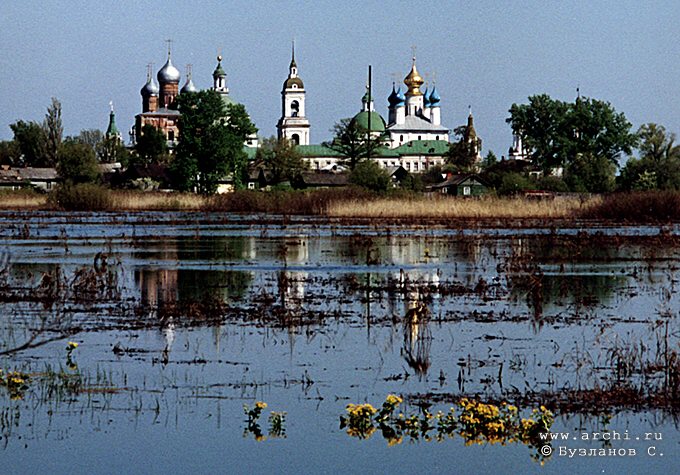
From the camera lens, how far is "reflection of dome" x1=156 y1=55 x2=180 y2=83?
18700cm

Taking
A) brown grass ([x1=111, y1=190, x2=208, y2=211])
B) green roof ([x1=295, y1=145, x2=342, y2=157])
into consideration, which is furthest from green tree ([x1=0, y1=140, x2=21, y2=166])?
brown grass ([x1=111, y1=190, x2=208, y2=211])

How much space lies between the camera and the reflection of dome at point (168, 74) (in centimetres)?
18700

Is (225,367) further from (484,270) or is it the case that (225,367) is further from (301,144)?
(301,144)

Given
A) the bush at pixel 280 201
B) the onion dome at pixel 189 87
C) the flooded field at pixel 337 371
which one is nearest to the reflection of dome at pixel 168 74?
the onion dome at pixel 189 87

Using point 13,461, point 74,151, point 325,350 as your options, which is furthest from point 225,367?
point 74,151

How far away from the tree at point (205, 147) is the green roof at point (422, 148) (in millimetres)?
85395

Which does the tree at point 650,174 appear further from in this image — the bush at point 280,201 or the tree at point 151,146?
the tree at point 151,146

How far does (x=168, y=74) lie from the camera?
188 metres

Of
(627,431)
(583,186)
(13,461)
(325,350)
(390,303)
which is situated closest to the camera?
(13,461)

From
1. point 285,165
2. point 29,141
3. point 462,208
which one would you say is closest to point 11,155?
point 29,141

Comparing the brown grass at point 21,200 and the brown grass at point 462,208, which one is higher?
the brown grass at point 21,200

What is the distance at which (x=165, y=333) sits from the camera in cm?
1611

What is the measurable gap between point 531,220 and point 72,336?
4137 cm

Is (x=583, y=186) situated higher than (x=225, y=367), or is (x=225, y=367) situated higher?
(x=583, y=186)
